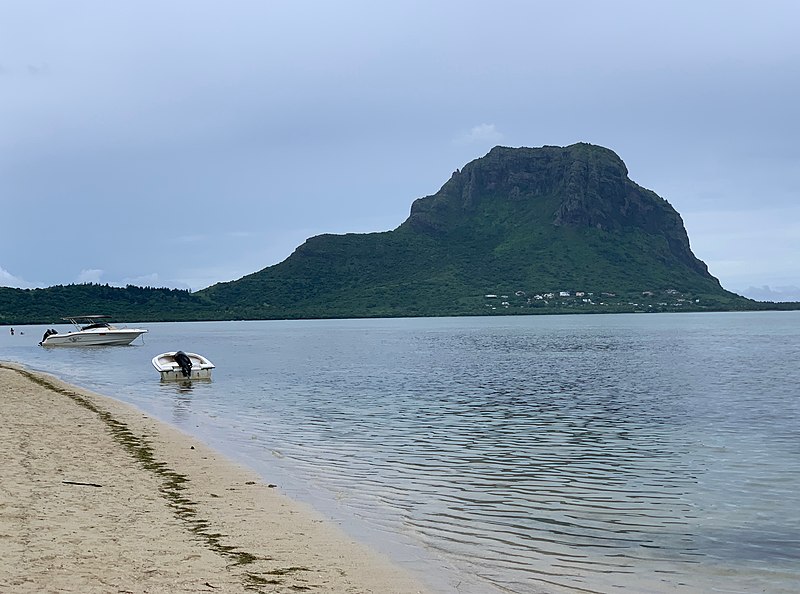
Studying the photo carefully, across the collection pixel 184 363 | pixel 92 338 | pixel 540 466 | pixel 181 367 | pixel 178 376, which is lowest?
pixel 540 466

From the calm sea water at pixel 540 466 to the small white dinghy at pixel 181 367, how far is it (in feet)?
7.89

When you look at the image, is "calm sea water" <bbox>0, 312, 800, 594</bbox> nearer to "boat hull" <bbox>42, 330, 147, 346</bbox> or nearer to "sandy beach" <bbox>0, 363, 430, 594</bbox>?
"sandy beach" <bbox>0, 363, 430, 594</bbox>

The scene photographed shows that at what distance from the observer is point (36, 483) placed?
14.6 m

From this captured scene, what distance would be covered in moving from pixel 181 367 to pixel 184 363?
41 centimetres

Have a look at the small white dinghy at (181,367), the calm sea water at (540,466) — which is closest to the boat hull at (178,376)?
the small white dinghy at (181,367)

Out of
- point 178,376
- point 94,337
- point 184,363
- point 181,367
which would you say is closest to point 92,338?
point 94,337

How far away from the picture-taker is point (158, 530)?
11.6 meters

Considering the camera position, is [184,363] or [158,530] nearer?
[158,530]

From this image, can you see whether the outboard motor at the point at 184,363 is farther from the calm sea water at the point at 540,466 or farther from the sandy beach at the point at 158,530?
the sandy beach at the point at 158,530

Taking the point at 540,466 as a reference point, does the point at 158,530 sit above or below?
above

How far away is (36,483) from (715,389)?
110 feet

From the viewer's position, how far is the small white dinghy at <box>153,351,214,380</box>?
161 feet

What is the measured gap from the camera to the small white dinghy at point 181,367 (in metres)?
49.2

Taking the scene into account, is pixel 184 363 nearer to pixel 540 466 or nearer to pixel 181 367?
pixel 181 367
